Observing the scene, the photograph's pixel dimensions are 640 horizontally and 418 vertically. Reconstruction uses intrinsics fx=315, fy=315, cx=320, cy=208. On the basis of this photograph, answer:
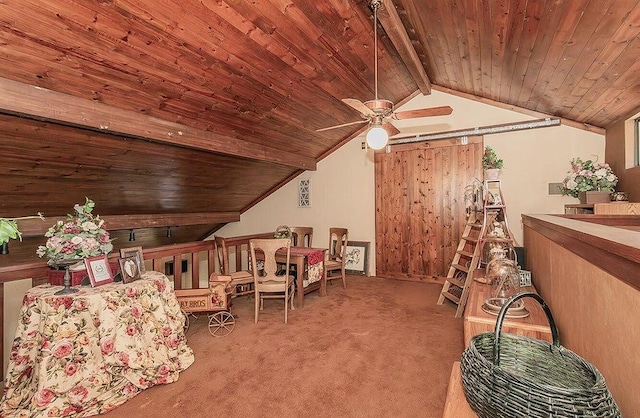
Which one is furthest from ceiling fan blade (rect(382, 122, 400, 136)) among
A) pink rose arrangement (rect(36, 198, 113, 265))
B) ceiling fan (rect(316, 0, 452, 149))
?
pink rose arrangement (rect(36, 198, 113, 265))

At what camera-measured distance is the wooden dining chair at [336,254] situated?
499cm

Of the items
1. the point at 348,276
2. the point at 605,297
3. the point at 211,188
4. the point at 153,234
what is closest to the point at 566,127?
the point at 348,276

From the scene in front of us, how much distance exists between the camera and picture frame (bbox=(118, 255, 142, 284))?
8.12 ft

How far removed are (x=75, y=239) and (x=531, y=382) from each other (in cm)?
280

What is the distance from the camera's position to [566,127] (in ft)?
15.1

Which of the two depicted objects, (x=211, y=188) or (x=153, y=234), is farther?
(x=153, y=234)

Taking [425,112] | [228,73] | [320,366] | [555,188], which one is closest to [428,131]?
[555,188]

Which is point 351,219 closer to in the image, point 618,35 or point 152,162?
point 152,162

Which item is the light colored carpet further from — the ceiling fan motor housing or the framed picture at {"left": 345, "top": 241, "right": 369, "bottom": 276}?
the ceiling fan motor housing

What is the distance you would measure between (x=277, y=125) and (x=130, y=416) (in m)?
3.64

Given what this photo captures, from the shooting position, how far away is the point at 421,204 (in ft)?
18.1

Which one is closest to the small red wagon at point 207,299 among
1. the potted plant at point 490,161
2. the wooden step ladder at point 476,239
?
the wooden step ladder at point 476,239

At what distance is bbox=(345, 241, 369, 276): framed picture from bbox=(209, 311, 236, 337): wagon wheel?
2896 mm

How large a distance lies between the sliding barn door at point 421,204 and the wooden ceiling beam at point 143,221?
11.2 ft
